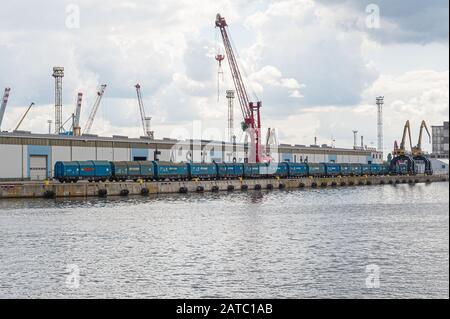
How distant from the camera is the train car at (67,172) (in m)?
115

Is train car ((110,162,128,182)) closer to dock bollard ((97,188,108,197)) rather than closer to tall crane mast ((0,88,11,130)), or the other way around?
dock bollard ((97,188,108,197))

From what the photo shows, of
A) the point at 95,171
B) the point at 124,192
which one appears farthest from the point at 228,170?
the point at 124,192

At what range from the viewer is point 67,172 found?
115m

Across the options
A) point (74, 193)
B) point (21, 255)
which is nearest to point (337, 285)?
point (21, 255)

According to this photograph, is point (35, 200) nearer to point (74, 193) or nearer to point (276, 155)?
point (74, 193)

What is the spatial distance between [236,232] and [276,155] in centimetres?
13476

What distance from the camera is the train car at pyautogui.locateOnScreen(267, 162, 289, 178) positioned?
16012 cm

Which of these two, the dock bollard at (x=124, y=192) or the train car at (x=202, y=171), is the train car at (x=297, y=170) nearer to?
the train car at (x=202, y=171)

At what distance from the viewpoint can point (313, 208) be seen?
306ft

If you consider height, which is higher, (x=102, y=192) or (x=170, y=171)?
(x=170, y=171)

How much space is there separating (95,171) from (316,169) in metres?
71.4

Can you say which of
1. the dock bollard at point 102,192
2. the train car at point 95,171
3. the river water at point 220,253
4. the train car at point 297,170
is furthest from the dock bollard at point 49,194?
the train car at point 297,170

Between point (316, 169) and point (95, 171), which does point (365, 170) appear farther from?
point (95, 171)

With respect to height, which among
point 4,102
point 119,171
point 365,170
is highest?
point 4,102
